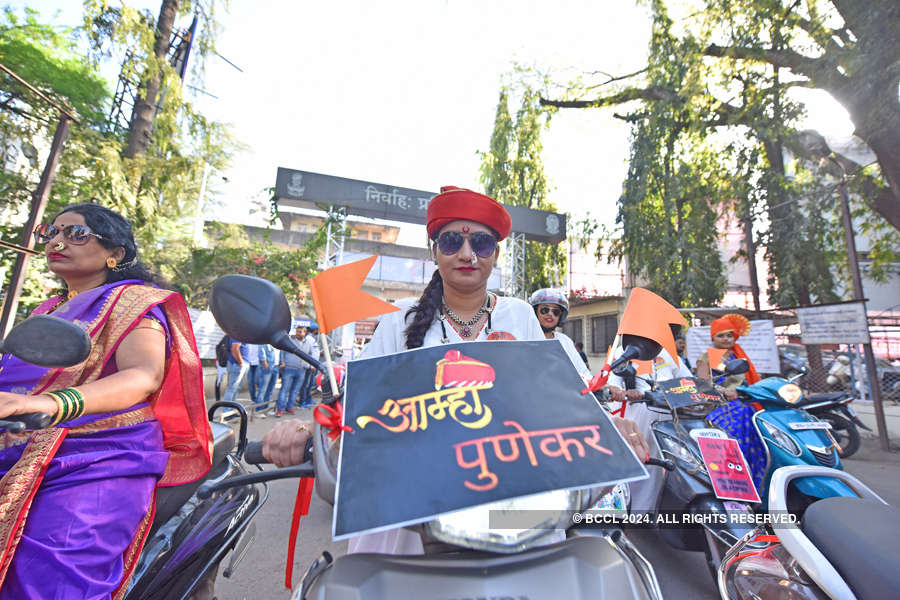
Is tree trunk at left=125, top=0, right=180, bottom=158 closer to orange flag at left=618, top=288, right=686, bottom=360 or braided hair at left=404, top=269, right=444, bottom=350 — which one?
braided hair at left=404, top=269, right=444, bottom=350

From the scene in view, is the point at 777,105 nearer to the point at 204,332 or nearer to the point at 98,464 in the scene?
the point at 98,464

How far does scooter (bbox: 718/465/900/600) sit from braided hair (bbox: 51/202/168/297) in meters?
2.43

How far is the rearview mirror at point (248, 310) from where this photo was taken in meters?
1.01

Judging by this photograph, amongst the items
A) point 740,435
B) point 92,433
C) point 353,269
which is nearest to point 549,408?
point 353,269

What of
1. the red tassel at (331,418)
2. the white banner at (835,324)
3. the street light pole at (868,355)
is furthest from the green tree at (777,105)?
the red tassel at (331,418)

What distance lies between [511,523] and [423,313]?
96cm

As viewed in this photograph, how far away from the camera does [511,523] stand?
2.65 feet

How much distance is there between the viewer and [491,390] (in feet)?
2.96

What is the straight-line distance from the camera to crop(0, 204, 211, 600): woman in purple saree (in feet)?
3.90

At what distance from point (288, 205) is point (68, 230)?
10.9 metres

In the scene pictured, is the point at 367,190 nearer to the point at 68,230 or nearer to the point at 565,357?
Result: the point at 68,230

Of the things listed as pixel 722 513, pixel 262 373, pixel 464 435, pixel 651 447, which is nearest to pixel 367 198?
pixel 262 373

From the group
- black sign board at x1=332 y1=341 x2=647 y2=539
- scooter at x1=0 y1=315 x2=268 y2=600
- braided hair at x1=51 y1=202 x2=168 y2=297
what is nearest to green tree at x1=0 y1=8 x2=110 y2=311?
braided hair at x1=51 y1=202 x2=168 y2=297

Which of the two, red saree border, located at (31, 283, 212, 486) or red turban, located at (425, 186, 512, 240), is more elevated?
red turban, located at (425, 186, 512, 240)
